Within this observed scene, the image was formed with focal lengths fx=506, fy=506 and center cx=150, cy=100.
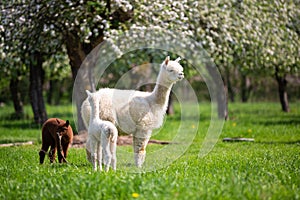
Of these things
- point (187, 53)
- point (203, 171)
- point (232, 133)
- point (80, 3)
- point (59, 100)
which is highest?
point (80, 3)

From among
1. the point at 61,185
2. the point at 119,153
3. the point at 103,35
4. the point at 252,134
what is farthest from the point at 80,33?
the point at 61,185

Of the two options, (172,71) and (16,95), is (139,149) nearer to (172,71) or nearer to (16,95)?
(172,71)

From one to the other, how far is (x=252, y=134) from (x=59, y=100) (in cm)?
2210

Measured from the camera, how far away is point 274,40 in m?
14.6

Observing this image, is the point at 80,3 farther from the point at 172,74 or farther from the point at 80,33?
the point at 172,74

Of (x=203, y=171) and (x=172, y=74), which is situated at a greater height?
(x=172, y=74)

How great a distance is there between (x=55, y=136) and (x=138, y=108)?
1.37 metres

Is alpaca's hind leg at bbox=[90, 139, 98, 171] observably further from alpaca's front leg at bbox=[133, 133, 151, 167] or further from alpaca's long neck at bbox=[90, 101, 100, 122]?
alpaca's front leg at bbox=[133, 133, 151, 167]

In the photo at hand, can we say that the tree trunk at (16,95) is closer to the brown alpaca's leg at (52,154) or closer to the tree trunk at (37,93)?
the tree trunk at (37,93)

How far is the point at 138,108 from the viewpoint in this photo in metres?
8.02

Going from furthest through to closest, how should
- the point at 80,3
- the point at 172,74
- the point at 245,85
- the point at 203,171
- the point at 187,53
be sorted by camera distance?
the point at 245,85 < the point at 187,53 < the point at 80,3 < the point at 172,74 < the point at 203,171

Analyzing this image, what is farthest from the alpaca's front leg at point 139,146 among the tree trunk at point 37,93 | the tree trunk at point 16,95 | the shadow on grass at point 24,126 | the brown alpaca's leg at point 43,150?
the tree trunk at point 16,95

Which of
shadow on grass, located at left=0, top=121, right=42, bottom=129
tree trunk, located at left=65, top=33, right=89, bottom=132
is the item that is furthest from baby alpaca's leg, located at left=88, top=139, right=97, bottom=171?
shadow on grass, located at left=0, top=121, right=42, bottom=129

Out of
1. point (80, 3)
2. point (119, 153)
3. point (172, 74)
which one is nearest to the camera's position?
point (172, 74)
